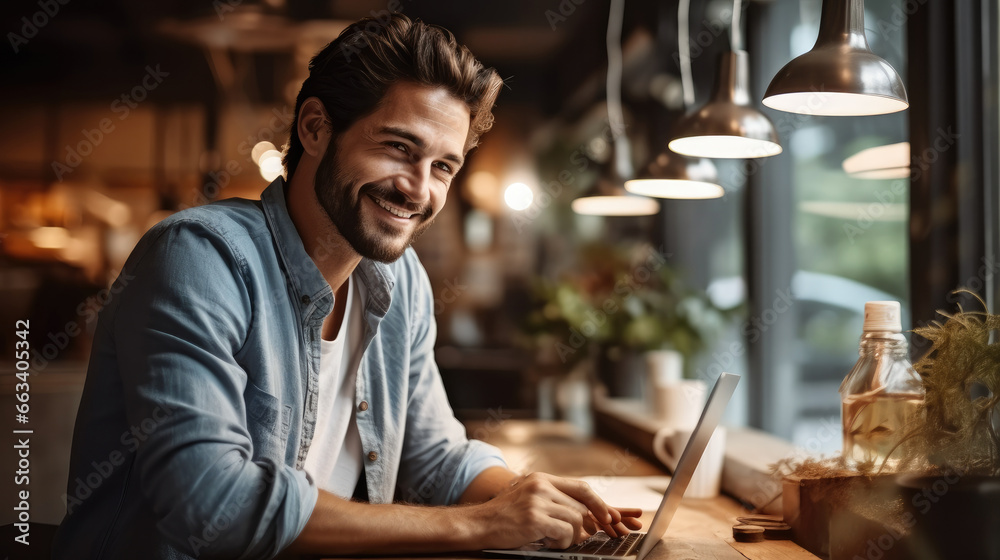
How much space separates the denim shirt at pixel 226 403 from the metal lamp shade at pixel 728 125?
72cm

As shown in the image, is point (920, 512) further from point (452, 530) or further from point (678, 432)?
point (678, 432)

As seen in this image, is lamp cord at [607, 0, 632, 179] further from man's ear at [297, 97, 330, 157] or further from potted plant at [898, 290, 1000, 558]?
potted plant at [898, 290, 1000, 558]

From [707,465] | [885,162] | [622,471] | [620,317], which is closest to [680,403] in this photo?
[622,471]

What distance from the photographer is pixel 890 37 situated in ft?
6.86

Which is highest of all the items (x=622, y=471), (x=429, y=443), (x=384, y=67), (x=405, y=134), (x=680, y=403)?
(x=384, y=67)

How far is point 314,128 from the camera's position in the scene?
1.54 metres

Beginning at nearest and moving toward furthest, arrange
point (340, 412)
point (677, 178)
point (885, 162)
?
point (340, 412)
point (885, 162)
point (677, 178)

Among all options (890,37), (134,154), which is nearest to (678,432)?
(890,37)

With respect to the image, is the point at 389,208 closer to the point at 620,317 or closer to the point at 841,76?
the point at 841,76

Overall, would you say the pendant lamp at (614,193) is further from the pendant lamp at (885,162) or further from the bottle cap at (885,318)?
the bottle cap at (885,318)

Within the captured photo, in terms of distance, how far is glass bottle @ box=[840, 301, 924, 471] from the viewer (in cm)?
125

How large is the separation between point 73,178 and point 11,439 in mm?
2718

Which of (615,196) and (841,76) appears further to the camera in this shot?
(615,196)

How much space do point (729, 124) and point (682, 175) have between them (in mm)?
482
